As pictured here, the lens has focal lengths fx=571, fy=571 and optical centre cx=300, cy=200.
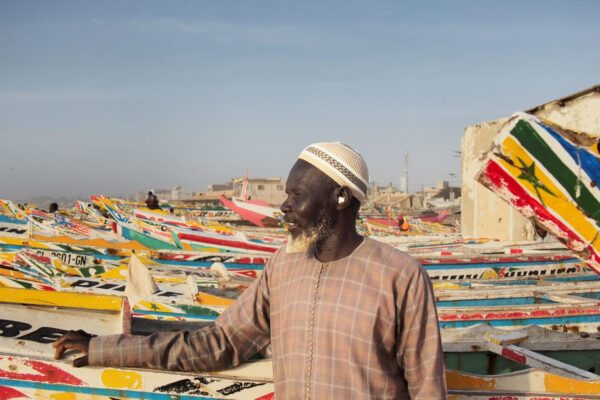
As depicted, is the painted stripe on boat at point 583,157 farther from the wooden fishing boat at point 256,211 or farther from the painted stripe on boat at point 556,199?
the wooden fishing boat at point 256,211

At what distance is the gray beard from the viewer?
7.11 ft

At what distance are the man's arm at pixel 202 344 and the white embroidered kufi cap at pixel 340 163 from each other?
0.58 metres

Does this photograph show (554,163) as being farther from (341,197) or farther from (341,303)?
(341,303)

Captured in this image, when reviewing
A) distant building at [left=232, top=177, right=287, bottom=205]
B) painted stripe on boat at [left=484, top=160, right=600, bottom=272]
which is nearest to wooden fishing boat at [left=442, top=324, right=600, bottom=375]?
painted stripe on boat at [left=484, top=160, right=600, bottom=272]

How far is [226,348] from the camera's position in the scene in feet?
8.37

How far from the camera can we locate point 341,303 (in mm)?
2123

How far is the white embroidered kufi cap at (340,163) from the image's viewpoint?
214 centimetres

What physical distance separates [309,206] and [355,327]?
48cm

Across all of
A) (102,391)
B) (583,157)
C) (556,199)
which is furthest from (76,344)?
(583,157)

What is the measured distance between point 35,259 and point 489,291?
6.41 m

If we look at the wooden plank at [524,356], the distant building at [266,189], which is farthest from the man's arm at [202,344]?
the distant building at [266,189]

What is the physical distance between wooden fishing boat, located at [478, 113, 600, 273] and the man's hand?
213 centimetres

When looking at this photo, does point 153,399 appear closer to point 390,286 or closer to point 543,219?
point 390,286

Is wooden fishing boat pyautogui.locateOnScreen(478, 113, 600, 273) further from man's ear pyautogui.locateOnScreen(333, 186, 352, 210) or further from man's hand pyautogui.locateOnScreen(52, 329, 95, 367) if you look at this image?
man's hand pyautogui.locateOnScreen(52, 329, 95, 367)
